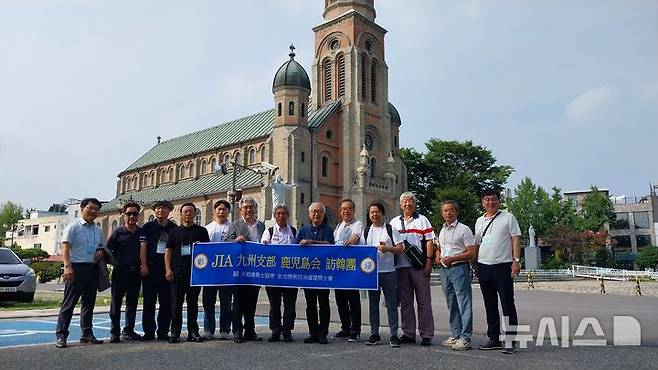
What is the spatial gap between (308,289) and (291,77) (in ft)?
128

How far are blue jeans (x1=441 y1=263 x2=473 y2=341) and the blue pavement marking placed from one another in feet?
12.8

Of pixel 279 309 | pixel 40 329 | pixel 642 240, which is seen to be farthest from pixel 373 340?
pixel 642 240

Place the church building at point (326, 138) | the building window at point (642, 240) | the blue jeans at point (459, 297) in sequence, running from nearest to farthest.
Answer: the blue jeans at point (459, 297), the church building at point (326, 138), the building window at point (642, 240)

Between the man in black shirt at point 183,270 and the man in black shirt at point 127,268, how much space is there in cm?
61

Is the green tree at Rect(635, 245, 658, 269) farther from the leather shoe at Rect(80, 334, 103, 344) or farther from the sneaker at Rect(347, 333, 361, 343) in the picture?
the leather shoe at Rect(80, 334, 103, 344)

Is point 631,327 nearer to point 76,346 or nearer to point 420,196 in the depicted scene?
point 76,346

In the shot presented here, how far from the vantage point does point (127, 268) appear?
777 centimetres

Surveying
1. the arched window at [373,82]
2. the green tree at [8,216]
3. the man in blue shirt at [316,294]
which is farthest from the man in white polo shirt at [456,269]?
the green tree at [8,216]

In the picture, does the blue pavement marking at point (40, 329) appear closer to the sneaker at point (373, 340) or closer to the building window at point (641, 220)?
the sneaker at point (373, 340)

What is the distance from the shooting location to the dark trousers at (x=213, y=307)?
25.1 feet

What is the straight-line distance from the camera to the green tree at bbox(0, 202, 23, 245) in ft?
285

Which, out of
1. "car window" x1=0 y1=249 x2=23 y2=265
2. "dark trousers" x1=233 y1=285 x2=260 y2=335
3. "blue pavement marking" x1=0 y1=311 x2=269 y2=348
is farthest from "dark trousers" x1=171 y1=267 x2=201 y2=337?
"car window" x1=0 y1=249 x2=23 y2=265

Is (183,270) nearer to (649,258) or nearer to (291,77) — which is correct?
(291,77)

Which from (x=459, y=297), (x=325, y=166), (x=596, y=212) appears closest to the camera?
(x=459, y=297)
